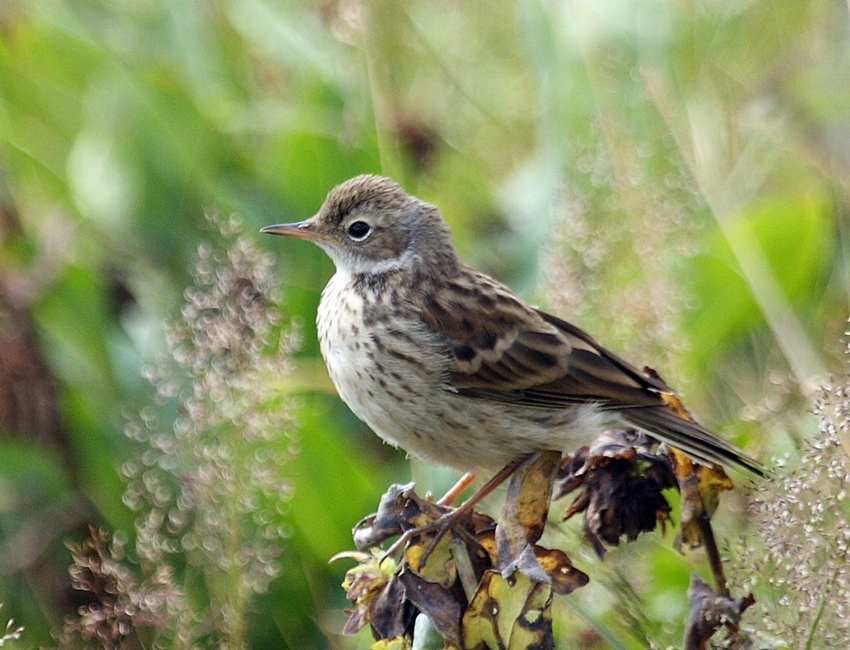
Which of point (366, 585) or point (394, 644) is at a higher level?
point (366, 585)

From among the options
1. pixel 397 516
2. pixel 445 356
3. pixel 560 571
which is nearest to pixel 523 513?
pixel 560 571

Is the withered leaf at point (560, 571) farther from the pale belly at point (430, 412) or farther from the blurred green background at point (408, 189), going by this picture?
the pale belly at point (430, 412)

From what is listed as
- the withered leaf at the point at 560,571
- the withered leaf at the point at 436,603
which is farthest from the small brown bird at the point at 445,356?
the withered leaf at the point at 436,603

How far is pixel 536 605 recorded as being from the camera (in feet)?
7.33

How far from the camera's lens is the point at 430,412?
3.25 meters

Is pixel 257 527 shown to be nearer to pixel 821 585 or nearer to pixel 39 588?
pixel 39 588

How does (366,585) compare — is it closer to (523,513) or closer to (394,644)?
(394,644)

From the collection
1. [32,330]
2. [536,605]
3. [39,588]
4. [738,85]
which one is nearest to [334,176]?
[32,330]

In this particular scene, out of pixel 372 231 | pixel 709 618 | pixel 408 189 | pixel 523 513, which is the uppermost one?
pixel 408 189

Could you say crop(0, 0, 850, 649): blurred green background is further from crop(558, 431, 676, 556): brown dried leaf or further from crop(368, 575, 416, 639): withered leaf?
crop(368, 575, 416, 639): withered leaf

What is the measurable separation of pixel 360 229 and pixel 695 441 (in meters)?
1.31

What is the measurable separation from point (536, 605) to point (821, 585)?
0.48 metres

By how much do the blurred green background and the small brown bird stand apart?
32cm

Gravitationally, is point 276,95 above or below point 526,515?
above
